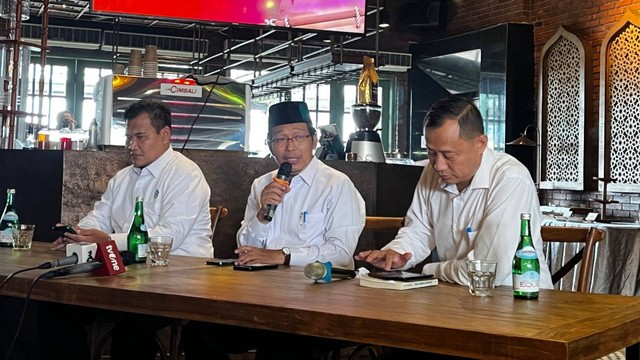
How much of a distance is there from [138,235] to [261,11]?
270 centimetres

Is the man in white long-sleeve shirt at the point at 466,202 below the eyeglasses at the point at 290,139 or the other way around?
below

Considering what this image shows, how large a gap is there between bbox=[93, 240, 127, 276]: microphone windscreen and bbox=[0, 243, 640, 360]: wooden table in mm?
43

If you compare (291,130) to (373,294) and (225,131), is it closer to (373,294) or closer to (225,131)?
(373,294)

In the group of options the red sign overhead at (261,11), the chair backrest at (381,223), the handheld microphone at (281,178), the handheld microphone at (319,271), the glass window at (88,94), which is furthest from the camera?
the glass window at (88,94)

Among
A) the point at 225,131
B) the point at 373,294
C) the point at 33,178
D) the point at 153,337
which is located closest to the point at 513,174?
the point at 373,294

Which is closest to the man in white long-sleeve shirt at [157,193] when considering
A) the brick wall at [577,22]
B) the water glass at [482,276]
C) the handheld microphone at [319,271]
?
the handheld microphone at [319,271]

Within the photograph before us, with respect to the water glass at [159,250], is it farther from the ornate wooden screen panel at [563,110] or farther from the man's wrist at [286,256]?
the ornate wooden screen panel at [563,110]

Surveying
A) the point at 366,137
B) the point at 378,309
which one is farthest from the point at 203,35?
the point at 378,309

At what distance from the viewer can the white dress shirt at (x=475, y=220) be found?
2537 millimetres

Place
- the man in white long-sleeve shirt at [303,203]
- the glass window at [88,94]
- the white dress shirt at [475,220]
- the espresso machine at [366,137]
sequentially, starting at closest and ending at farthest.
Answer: the white dress shirt at [475,220], the man in white long-sleeve shirt at [303,203], the espresso machine at [366,137], the glass window at [88,94]

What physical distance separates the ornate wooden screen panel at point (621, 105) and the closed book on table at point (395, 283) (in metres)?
6.70

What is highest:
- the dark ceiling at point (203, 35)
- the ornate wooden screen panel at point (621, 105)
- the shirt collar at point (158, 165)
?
the dark ceiling at point (203, 35)

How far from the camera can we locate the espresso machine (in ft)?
17.3

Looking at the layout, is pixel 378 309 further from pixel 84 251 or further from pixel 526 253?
pixel 84 251
